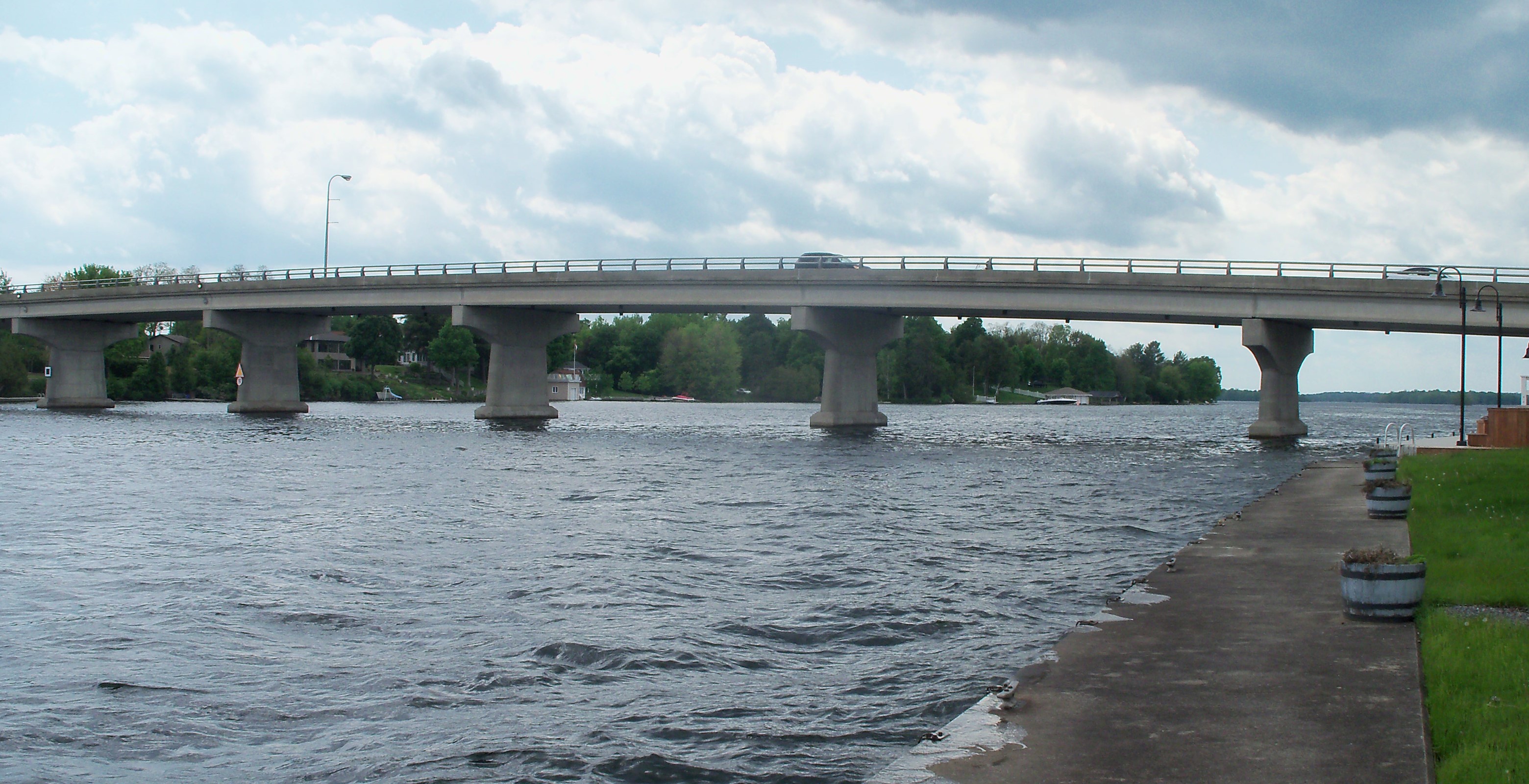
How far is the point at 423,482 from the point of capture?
3438 cm

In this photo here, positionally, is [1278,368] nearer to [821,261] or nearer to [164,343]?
[821,261]

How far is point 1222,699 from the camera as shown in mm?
8789

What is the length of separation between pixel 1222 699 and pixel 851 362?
2601 inches

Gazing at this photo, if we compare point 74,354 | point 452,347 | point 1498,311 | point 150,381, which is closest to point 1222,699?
point 1498,311

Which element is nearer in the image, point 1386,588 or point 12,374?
point 1386,588

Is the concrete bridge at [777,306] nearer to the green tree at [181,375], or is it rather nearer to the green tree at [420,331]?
the green tree at [181,375]

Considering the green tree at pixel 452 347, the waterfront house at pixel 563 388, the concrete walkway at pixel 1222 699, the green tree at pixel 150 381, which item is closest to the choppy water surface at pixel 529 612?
the concrete walkway at pixel 1222 699

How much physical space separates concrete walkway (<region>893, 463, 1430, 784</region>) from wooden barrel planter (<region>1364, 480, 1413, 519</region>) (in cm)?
710

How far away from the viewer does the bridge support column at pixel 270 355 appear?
88000 millimetres

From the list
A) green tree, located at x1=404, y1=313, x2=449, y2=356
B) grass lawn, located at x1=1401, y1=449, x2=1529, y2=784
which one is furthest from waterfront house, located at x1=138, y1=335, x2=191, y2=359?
grass lawn, located at x1=1401, y1=449, x2=1529, y2=784

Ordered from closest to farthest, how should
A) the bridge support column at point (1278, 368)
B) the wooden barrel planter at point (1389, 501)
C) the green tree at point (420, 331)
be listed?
the wooden barrel planter at point (1389, 501)
the bridge support column at point (1278, 368)
the green tree at point (420, 331)

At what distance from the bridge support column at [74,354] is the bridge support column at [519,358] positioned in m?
39.7

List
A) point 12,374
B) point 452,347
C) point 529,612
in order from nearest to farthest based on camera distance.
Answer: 1. point 529,612
2. point 12,374
3. point 452,347

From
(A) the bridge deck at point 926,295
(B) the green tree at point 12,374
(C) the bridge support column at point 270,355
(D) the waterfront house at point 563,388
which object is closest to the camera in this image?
(A) the bridge deck at point 926,295
